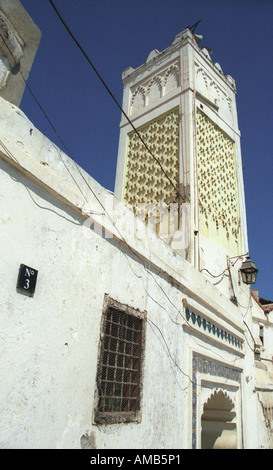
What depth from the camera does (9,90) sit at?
8.89ft

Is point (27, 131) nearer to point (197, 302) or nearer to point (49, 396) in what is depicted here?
point (49, 396)

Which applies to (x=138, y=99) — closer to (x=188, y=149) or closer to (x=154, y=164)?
(x=154, y=164)

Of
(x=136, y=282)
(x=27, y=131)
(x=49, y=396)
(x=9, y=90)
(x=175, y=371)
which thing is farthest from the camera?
(x=175, y=371)

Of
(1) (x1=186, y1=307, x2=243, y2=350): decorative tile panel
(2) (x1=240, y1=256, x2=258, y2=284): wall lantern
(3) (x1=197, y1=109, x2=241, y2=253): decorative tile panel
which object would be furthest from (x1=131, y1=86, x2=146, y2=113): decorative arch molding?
(1) (x1=186, y1=307, x2=243, y2=350): decorative tile panel

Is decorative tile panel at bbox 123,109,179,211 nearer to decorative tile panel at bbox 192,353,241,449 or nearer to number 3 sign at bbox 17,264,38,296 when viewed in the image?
decorative tile panel at bbox 192,353,241,449

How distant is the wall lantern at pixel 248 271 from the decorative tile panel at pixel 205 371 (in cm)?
169

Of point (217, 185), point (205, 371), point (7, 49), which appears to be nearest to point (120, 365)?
point (205, 371)

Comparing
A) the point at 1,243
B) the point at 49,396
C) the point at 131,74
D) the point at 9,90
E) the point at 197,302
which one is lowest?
the point at 49,396

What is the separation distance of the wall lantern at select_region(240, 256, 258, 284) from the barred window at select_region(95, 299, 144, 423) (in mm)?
3670

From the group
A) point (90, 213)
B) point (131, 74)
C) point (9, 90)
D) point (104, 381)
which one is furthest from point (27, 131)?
point (131, 74)

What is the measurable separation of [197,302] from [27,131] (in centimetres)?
307

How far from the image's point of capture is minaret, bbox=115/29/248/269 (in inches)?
229

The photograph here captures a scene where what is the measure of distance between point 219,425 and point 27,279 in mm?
4452

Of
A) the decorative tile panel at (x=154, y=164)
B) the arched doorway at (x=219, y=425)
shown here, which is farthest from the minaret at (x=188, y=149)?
the arched doorway at (x=219, y=425)
